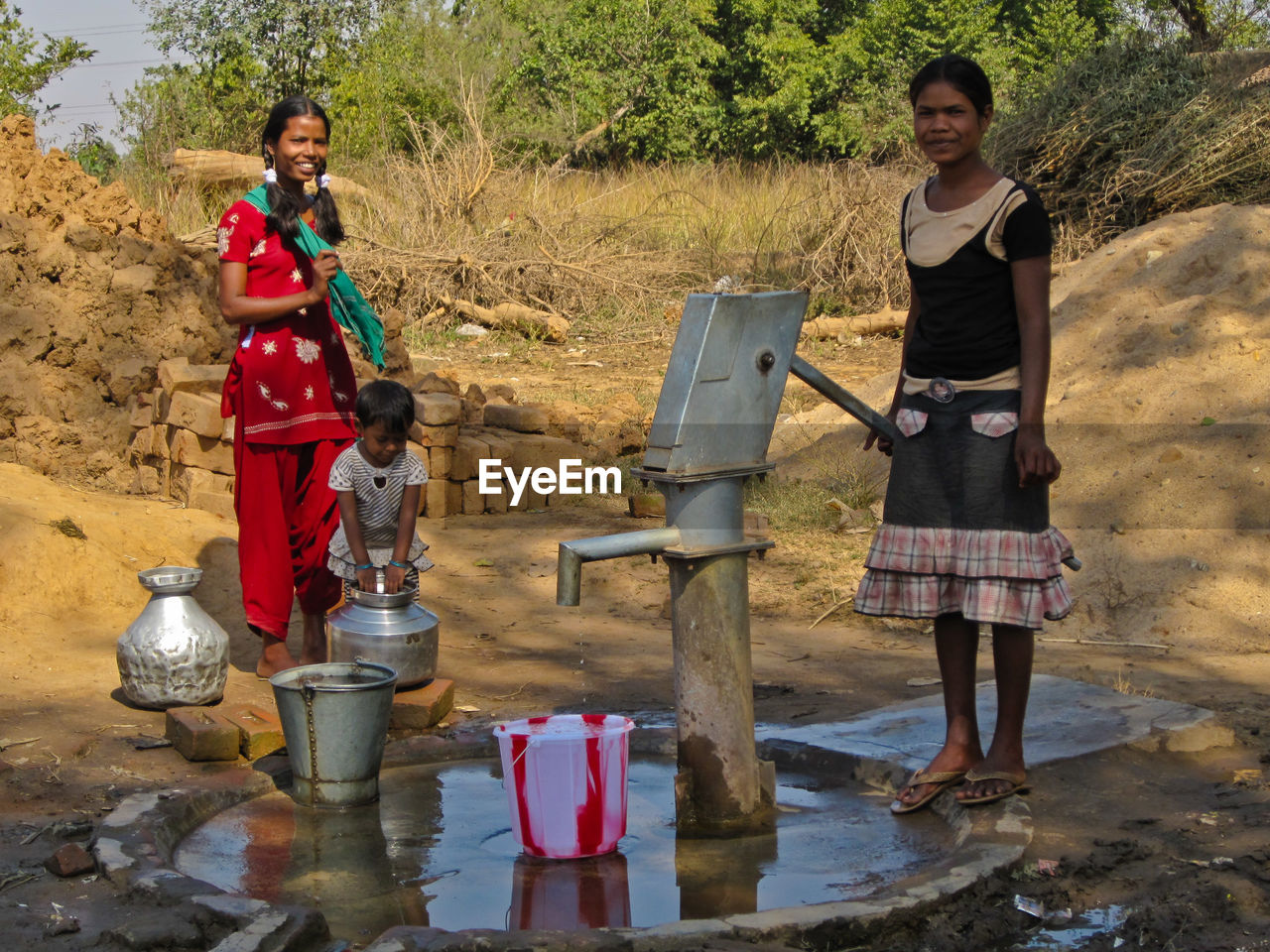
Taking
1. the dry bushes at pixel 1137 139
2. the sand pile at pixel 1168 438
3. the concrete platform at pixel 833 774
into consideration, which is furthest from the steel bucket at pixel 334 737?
the dry bushes at pixel 1137 139

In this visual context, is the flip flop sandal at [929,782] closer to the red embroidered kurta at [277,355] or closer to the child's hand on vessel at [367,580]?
the child's hand on vessel at [367,580]

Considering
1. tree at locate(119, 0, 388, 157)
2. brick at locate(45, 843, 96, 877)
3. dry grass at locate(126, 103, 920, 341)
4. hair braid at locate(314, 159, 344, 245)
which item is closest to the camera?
brick at locate(45, 843, 96, 877)

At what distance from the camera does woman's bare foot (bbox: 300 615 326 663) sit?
4.01 meters

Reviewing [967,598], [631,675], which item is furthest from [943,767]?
[631,675]

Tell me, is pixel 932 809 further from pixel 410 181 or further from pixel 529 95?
pixel 529 95

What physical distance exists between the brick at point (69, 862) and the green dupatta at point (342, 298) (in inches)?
67.6

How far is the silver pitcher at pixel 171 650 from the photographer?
367 centimetres

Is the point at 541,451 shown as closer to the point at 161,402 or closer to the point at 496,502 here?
the point at 496,502

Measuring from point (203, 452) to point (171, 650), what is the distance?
2.84 meters

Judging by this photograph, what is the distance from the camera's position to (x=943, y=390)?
9.19ft

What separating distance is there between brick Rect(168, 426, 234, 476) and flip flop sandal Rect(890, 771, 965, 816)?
14.2 ft

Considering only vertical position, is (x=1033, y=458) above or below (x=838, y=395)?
below

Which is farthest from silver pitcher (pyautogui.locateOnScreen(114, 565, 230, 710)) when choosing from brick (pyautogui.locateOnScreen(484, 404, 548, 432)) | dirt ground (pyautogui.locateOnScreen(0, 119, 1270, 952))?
brick (pyautogui.locateOnScreen(484, 404, 548, 432))

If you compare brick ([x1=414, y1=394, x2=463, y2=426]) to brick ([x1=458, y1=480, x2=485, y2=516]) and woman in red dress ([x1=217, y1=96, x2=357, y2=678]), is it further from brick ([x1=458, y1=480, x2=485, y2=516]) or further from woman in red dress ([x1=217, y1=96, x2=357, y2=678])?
woman in red dress ([x1=217, y1=96, x2=357, y2=678])
